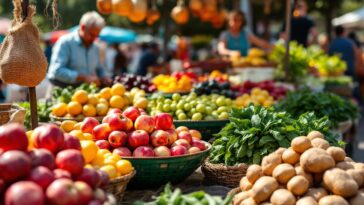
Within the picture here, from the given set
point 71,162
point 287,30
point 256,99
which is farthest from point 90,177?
point 287,30

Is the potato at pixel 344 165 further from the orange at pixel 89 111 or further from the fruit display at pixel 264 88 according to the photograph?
the fruit display at pixel 264 88

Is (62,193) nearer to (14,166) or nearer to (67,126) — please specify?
(14,166)

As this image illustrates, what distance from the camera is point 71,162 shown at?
2100 millimetres

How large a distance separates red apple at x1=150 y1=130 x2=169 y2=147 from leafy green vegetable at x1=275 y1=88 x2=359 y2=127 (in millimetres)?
2311

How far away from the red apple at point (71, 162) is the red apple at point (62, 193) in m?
0.16

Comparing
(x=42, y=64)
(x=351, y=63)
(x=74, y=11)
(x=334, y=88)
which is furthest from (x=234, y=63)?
(x=74, y=11)

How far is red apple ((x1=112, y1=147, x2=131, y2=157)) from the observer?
9.74 feet

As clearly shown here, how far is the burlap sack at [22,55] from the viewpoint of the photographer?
3.21 metres

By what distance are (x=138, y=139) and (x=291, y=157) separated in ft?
3.04

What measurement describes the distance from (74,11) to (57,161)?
3127 cm

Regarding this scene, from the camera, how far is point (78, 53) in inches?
239

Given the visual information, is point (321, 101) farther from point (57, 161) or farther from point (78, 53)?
point (57, 161)

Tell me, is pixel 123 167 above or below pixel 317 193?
above

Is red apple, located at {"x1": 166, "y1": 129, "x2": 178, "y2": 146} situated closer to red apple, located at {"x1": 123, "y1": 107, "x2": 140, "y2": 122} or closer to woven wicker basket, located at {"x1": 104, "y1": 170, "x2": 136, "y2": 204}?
red apple, located at {"x1": 123, "y1": 107, "x2": 140, "y2": 122}
